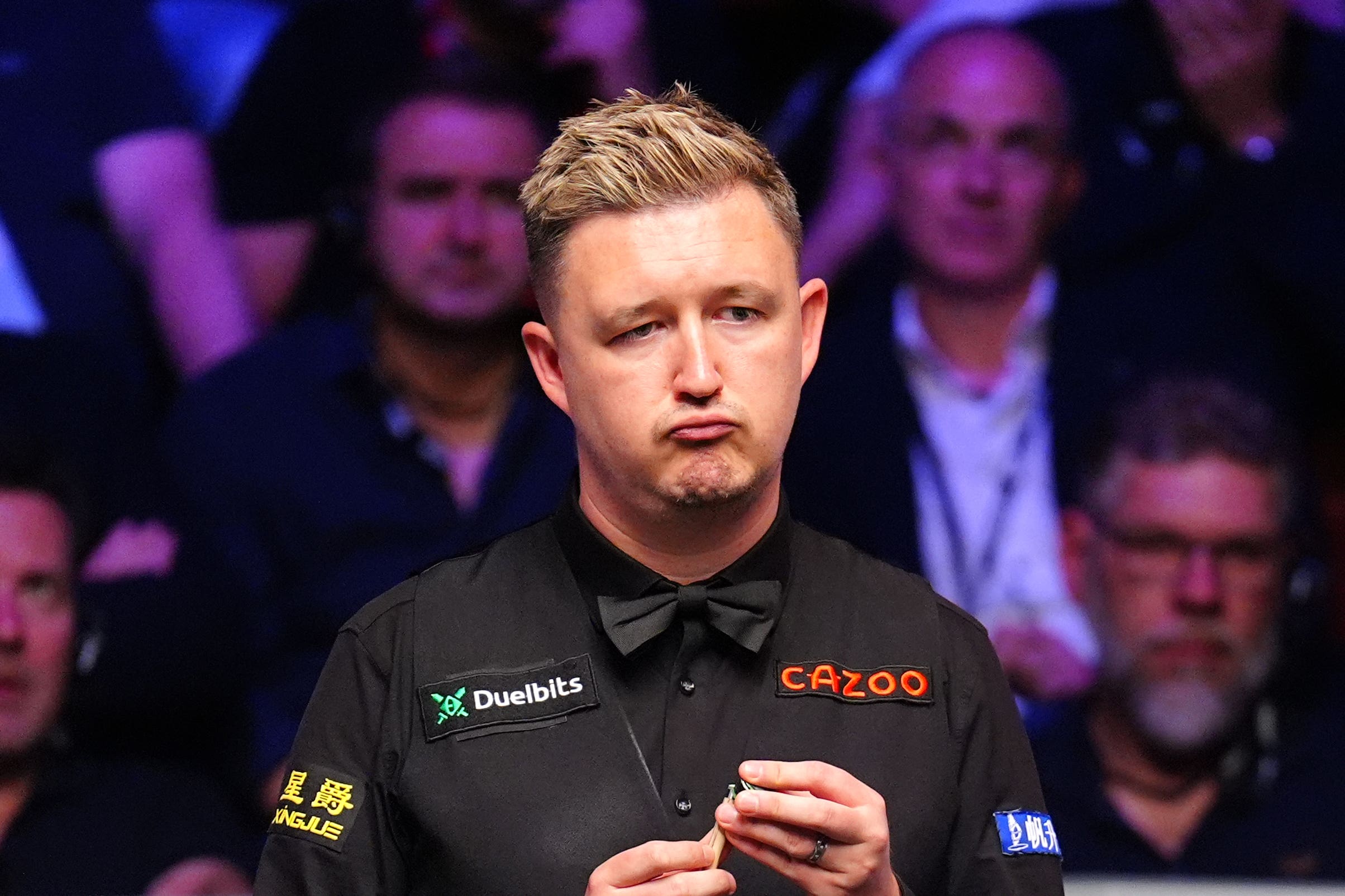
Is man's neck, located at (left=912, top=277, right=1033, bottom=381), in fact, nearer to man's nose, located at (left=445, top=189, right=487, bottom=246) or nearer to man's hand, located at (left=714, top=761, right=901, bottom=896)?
man's nose, located at (left=445, top=189, right=487, bottom=246)

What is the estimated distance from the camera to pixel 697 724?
6.31 ft

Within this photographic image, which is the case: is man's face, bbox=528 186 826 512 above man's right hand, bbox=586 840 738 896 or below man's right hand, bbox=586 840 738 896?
above

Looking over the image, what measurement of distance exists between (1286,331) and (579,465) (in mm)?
2477

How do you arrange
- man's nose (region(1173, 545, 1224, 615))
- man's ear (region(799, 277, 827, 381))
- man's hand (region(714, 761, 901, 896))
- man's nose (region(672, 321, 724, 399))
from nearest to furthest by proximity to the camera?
man's hand (region(714, 761, 901, 896))
man's nose (region(672, 321, 724, 399))
man's ear (region(799, 277, 827, 381))
man's nose (region(1173, 545, 1224, 615))

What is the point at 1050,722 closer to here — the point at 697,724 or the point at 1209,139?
the point at 1209,139

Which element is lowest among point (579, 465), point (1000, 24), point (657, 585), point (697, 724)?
point (697, 724)

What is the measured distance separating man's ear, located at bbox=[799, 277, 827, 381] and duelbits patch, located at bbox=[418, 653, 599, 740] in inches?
19.4

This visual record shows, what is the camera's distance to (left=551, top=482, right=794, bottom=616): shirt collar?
197cm

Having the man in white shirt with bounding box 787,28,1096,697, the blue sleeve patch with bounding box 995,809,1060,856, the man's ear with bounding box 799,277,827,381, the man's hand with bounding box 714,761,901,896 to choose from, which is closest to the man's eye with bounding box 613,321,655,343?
the man's ear with bounding box 799,277,827,381

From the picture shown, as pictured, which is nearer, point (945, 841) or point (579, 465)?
point (945, 841)

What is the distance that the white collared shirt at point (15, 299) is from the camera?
3.84 metres

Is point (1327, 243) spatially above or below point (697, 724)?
above

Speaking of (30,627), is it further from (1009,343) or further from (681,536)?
(1009,343)

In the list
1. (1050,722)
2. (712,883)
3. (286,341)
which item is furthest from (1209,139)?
(712,883)
